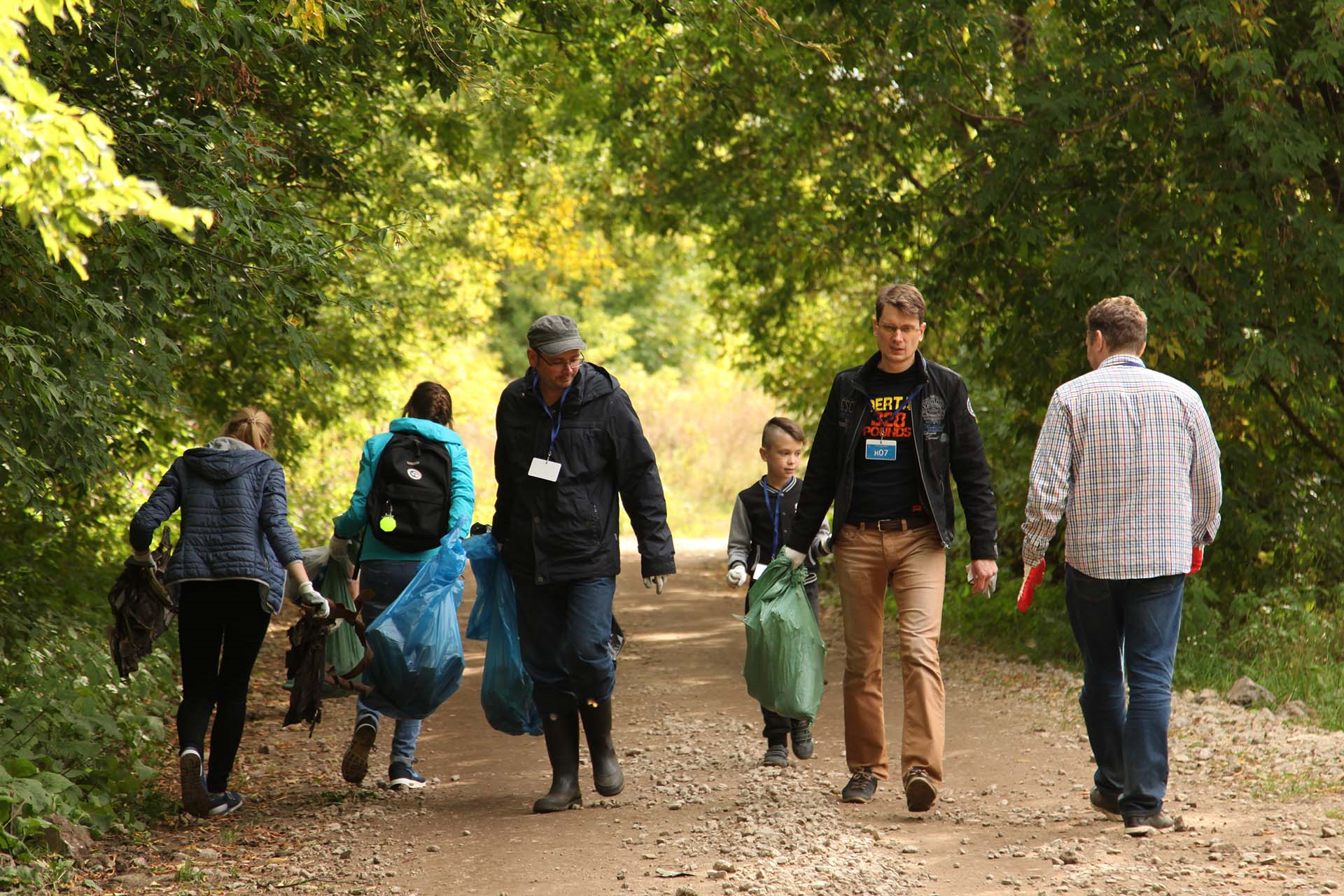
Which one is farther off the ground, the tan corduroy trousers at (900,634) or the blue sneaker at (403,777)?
the tan corduroy trousers at (900,634)

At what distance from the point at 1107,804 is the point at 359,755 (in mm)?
3338

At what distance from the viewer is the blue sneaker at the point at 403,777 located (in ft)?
21.7

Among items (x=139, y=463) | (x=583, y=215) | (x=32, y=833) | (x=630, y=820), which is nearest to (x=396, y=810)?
(x=630, y=820)

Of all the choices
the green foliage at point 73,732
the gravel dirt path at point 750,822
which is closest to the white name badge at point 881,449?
the gravel dirt path at point 750,822

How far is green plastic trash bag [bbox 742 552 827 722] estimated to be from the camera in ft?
19.5

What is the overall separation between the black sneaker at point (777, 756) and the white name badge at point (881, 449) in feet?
6.21

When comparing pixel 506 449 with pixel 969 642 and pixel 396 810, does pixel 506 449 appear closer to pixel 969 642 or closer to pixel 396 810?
pixel 396 810

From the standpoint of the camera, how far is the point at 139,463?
10656mm

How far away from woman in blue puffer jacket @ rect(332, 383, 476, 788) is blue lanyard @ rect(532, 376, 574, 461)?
2.33 ft

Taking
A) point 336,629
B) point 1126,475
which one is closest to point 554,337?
point 336,629

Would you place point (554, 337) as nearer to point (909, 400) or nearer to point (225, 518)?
point (909, 400)

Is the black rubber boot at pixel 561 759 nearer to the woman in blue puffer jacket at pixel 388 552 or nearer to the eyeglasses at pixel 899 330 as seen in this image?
the woman in blue puffer jacket at pixel 388 552

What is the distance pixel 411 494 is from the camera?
640 cm

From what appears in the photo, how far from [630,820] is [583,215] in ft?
41.7
